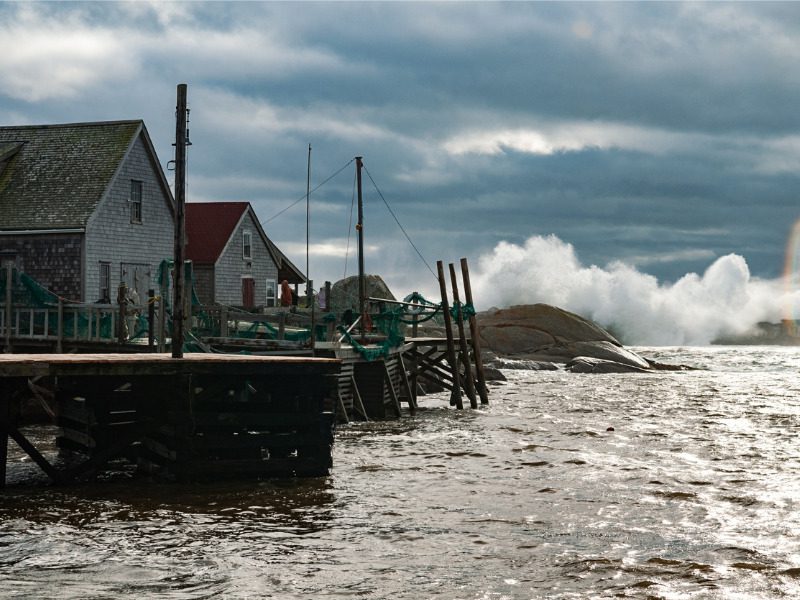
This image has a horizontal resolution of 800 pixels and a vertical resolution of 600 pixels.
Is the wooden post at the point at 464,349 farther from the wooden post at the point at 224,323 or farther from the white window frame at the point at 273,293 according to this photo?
the white window frame at the point at 273,293

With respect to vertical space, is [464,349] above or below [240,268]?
below

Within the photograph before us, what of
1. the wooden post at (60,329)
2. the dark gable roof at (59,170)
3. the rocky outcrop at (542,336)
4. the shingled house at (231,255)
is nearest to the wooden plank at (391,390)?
the wooden post at (60,329)

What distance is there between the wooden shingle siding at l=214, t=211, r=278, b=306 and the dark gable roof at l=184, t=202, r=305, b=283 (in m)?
0.22

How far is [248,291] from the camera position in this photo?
43406mm

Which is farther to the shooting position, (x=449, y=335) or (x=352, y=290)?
(x=352, y=290)

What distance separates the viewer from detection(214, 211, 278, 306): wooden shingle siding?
41594 millimetres

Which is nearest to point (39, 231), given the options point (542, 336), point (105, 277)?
point (105, 277)

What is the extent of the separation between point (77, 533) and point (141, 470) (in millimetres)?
3965

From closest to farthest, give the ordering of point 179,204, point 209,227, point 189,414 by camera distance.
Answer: point 189,414 < point 179,204 < point 209,227

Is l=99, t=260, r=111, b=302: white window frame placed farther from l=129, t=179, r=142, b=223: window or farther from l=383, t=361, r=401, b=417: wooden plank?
l=383, t=361, r=401, b=417: wooden plank

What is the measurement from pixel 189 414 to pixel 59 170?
22168 millimetres

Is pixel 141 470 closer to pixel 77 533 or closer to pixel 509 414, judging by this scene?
pixel 77 533

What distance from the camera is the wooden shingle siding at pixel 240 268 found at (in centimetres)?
4159

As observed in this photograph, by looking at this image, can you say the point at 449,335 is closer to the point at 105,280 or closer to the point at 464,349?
the point at 464,349
